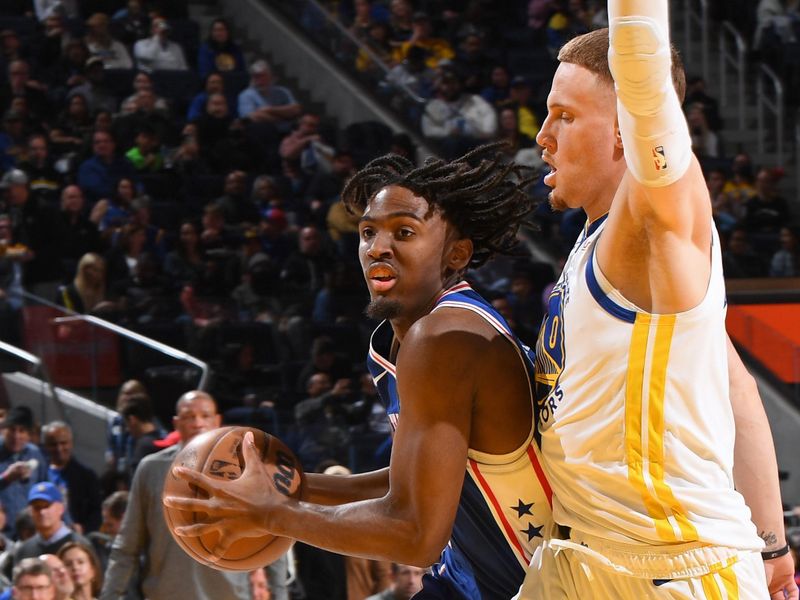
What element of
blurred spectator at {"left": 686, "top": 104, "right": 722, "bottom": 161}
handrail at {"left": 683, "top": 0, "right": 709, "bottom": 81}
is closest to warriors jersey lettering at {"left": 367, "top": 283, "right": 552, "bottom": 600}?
blurred spectator at {"left": 686, "top": 104, "right": 722, "bottom": 161}

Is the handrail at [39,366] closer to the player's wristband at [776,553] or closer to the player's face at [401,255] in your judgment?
the player's face at [401,255]

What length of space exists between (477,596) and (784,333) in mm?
7970

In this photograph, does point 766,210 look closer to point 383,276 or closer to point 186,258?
point 186,258

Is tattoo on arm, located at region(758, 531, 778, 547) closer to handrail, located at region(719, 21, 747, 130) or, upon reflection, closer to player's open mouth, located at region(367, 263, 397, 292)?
player's open mouth, located at region(367, 263, 397, 292)

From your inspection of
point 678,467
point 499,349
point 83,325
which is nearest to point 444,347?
point 499,349

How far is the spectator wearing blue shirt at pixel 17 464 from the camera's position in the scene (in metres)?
7.66

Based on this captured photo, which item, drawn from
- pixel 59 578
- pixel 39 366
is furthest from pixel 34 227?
pixel 59 578

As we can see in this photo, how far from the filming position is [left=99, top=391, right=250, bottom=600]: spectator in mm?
6012

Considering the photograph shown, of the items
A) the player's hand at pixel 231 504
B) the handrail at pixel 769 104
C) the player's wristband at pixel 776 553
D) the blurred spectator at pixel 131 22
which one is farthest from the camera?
the handrail at pixel 769 104

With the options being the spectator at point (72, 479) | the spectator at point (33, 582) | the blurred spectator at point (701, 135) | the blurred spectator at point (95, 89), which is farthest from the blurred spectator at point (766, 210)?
the spectator at point (33, 582)

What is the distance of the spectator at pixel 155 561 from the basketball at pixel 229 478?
116 inches

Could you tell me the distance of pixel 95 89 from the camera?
12570 millimetres

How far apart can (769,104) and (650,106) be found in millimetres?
12576

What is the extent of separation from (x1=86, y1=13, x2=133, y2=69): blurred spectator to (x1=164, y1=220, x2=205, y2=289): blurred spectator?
2.82 metres
